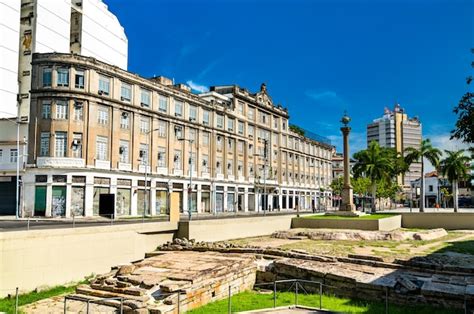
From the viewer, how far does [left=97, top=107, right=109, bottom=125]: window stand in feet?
158

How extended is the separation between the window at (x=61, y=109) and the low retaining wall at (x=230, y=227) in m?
21.9

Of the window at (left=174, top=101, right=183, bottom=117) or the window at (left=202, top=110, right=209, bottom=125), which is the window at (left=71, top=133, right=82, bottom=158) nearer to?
the window at (left=174, top=101, right=183, bottom=117)

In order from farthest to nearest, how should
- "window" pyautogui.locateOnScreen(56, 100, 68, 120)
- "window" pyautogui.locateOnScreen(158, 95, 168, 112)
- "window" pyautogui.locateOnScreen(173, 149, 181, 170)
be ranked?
1. "window" pyautogui.locateOnScreen(173, 149, 181, 170)
2. "window" pyautogui.locateOnScreen(158, 95, 168, 112)
3. "window" pyautogui.locateOnScreen(56, 100, 68, 120)

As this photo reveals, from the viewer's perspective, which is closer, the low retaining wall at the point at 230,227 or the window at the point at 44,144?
the low retaining wall at the point at 230,227

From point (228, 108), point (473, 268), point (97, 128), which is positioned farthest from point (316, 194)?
point (473, 268)

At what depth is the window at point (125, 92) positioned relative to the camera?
51216mm

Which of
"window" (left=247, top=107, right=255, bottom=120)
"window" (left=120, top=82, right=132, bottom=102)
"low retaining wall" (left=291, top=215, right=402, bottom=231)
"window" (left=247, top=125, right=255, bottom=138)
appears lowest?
"low retaining wall" (left=291, top=215, right=402, bottom=231)

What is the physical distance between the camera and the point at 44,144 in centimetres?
4512

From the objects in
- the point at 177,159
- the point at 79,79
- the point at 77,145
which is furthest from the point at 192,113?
the point at 77,145

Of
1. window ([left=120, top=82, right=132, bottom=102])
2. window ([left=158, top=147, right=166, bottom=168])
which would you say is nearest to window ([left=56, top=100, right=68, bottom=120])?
window ([left=120, top=82, right=132, bottom=102])

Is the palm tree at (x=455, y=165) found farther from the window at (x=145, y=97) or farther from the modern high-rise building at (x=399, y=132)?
the modern high-rise building at (x=399, y=132)

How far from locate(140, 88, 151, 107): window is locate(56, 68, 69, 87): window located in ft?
32.8

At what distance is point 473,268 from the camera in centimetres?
1997

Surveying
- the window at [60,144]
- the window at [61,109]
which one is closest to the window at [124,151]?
the window at [60,144]
